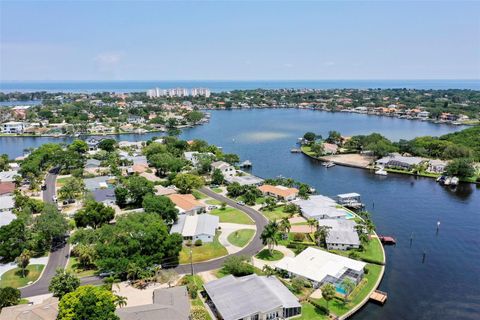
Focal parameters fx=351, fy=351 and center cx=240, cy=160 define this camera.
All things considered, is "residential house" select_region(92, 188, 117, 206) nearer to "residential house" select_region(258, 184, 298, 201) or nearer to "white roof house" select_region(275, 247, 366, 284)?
"residential house" select_region(258, 184, 298, 201)

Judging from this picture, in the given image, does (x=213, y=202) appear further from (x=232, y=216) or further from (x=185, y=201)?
(x=232, y=216)

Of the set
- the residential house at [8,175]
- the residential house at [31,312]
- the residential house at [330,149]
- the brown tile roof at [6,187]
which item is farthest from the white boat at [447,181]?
the residential house at [8,175]

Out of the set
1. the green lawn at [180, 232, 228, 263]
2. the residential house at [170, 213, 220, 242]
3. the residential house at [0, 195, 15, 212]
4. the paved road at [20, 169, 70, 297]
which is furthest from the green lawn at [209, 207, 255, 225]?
the residential house at [0, 195, 15, 212]

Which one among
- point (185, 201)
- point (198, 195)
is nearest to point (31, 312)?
point (185, 201)

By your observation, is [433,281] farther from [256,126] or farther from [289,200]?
[256,126]

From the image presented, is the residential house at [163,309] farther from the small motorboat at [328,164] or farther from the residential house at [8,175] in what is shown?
the small motorboat at [328,164]
